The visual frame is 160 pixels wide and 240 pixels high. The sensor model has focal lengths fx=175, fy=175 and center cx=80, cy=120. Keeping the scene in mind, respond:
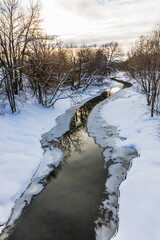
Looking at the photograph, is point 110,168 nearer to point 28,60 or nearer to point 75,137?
point 75,137

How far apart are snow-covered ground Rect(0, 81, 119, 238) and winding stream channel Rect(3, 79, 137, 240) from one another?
0.38 metres

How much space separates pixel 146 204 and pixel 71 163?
11.1ft

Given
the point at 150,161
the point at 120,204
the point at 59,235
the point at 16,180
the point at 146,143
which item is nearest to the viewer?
the point at 59,235

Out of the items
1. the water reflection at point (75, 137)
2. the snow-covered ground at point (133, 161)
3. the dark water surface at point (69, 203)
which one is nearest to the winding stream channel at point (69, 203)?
the dark water surface at point (69, 203)

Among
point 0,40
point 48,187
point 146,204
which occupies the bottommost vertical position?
point 48,187

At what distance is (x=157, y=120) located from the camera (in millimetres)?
9688

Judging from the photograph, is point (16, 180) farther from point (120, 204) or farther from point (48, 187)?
point (120, 204)

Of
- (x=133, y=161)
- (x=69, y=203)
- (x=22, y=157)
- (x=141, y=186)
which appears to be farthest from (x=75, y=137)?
(x=141, y=186)

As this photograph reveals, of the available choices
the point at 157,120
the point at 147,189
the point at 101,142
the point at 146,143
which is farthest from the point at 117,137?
the point at 147,189

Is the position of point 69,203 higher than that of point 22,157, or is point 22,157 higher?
point 22,157

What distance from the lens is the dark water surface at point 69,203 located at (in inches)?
158

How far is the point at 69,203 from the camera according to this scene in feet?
15.9

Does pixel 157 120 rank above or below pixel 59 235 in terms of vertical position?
above

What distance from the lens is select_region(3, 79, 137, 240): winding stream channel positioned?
402 cm
